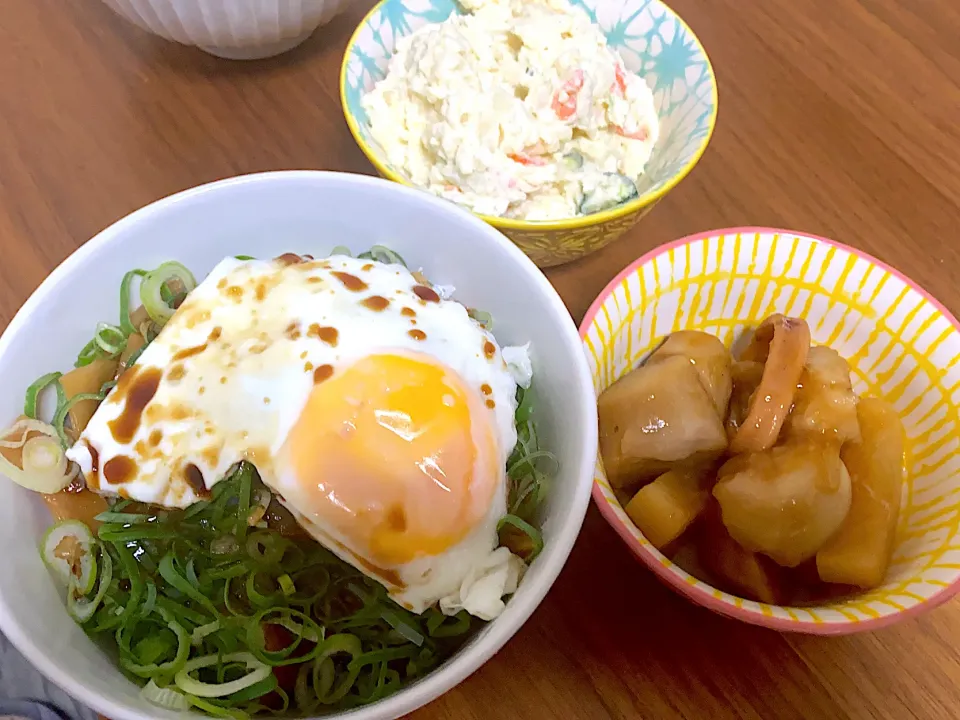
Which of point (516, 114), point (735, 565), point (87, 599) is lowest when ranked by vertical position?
point (87, 599)

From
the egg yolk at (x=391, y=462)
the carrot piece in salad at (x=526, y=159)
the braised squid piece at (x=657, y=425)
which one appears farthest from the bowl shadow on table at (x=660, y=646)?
the carrot piece in salad at (x=526, y=159)

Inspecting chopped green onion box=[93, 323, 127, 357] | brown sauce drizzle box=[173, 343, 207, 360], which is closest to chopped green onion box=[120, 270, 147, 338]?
chopped green onion box=[93, 323, 127, 357]

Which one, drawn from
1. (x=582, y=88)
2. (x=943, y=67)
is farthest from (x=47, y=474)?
(x=943, y=67)

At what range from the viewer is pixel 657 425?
896mm

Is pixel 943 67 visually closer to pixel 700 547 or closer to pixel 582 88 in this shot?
pixel 582 88

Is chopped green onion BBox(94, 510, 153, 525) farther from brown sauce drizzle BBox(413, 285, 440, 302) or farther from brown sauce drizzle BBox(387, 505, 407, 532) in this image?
brown sauce drizzle BBox(413, 285, 440, 302)

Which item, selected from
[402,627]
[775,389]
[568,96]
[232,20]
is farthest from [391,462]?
[232,20]

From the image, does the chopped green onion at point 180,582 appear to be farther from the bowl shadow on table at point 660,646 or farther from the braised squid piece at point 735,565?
the braised squid piece at point 735,565

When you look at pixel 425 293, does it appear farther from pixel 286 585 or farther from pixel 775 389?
pixel 775 389

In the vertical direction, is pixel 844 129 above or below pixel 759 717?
above

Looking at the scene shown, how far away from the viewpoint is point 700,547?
3.06ft

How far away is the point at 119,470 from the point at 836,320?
918mm

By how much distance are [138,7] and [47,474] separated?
74cm

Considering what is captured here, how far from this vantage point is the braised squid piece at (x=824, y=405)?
0.91m
